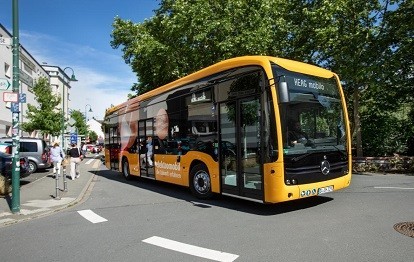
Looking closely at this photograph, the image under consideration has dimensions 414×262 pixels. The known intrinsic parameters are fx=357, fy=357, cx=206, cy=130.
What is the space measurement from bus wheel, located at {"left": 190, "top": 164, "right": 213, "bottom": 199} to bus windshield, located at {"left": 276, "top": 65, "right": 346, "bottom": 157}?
273cm

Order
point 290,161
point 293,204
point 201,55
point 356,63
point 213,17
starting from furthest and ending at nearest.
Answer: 1. point 201,55
2. point 213,17
3. point 356,63
4. point 293,204
5. point 290,161

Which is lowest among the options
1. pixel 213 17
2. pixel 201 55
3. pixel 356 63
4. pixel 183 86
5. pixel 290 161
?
pixel 290 161

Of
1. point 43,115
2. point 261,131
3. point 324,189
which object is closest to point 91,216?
point 261,131

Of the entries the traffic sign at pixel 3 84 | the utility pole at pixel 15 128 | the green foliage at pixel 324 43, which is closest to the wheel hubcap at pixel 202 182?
the utility pole at pixel 15 128

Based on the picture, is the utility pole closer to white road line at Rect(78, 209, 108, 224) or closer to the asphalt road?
the asphalt road

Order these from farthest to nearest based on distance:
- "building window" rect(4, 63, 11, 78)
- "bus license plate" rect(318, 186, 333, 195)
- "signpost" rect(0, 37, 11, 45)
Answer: "building window" rect(4, 63, 11, 78) → "signpost" rect(0, 37, 11, 45) → "bus license plate" rect(318, 186, 333, 195)

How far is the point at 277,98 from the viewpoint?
22.5 ft

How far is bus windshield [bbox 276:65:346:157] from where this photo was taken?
6.95m

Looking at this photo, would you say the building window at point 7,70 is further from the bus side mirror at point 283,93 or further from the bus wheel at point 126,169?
the bus side mirror at point 283,93

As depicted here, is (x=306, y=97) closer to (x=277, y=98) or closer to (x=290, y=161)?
(x=277, y=98)

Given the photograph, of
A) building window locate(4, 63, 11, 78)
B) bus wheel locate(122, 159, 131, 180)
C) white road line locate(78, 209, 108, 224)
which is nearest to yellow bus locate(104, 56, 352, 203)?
white road line locate(78, 209, 108, 224)

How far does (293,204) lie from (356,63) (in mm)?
11270

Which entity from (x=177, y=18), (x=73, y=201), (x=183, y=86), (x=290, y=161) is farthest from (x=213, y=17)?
(x=290, y=161)

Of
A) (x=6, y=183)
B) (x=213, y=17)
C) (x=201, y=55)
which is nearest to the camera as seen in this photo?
(x=6, y=183)
